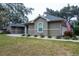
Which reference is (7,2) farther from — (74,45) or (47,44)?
(74,45)

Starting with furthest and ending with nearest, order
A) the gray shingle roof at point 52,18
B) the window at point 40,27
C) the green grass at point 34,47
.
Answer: the window at point 40,27
the gray shingle roof at point 52,18
the green grass at point 34,47

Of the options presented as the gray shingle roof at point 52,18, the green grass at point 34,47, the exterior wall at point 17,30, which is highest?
the gray shingle roof at point 52,18

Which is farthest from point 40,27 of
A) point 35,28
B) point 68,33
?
point 68,33

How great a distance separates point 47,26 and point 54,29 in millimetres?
147

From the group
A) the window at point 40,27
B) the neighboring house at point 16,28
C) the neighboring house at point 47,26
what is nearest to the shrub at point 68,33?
the neighboring house at point 47,26

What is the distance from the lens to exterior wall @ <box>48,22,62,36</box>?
4.32 meters

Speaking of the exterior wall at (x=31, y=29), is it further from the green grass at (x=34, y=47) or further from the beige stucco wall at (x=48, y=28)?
the green grass at (x=34, y=47)

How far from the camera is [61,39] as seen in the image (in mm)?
4297

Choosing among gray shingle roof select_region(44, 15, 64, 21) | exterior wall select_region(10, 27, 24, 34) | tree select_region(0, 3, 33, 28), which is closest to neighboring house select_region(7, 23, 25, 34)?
exterior wall select_region(10, 27, 24, 34)

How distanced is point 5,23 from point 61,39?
113 cm

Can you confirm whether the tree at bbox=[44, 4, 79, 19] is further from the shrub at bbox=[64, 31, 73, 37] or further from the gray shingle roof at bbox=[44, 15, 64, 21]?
the shrub at bbox=[64, 31, 73, 37]

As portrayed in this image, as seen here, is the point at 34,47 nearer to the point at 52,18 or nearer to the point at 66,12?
the point at 52,18

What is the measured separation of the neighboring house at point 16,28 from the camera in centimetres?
440

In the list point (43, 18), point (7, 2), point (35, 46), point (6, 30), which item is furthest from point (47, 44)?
point (7, 2)
